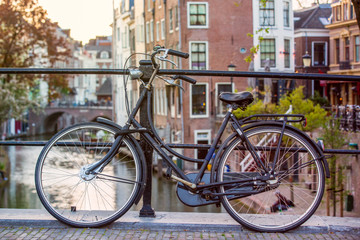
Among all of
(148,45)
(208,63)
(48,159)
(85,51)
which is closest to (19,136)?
(148,45)

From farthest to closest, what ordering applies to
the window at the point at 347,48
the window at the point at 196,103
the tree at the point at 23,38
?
the window at the point at 347,48 < the window at the point at 196,103 < the tree at the point at 23,38

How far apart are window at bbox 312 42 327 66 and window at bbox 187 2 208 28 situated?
33.2 feet

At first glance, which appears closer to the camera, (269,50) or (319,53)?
(269,50)

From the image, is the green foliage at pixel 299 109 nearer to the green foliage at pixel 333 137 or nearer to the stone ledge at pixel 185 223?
the green foliage at pixel 333 137

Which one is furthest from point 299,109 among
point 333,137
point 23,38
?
point 23,38

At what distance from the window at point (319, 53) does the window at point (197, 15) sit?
1011 centimetres

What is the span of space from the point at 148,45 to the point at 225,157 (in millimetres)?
31323

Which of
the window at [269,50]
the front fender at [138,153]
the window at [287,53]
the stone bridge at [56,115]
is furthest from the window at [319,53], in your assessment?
the front fender at [138,153]

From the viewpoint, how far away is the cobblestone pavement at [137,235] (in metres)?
3.49

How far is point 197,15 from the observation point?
3142 centimetres

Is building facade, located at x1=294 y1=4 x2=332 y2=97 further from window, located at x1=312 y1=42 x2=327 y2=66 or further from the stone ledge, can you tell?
the stone ledge

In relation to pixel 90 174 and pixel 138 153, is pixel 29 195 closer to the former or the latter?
pixel 90 174

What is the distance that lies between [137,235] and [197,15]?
28549 millimetres

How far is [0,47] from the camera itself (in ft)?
82.6
